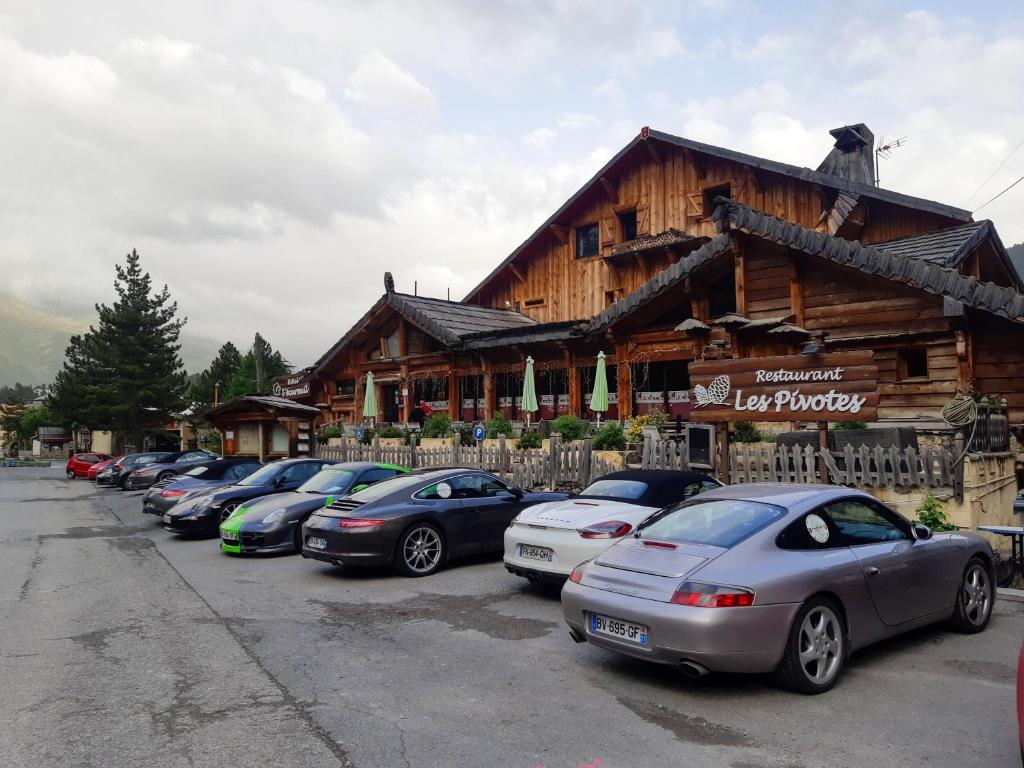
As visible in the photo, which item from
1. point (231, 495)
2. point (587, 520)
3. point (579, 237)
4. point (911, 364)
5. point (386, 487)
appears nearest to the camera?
point (587, 520)

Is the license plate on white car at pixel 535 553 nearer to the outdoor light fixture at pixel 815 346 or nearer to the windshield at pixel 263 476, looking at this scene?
the outdoor light fixture at pixel 815 346

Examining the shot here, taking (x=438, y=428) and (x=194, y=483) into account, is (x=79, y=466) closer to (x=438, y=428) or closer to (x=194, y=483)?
(x=194, y=483)

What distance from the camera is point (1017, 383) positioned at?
1430 cm

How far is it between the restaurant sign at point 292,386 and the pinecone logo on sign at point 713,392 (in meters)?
24.1

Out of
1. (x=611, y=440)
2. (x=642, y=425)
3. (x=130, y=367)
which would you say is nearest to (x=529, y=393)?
(x=642, y=425)

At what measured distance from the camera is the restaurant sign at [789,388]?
10039mm

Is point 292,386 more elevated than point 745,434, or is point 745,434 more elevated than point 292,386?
point 292,386

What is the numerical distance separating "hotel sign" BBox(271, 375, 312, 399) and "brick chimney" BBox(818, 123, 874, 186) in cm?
2368

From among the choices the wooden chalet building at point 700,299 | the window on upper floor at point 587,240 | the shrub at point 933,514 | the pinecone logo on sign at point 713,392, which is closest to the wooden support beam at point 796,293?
the wooden chalet building at point 700,299

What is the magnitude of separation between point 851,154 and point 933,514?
21.6 meters

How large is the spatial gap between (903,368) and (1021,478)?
3103mm

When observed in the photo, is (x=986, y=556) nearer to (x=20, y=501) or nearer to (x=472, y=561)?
(x=472, y=561)

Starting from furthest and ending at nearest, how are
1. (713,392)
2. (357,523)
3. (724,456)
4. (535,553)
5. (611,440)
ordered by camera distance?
(611,440), (724,456), (713,392), (357,523), (535,553)

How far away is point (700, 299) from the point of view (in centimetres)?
1884
